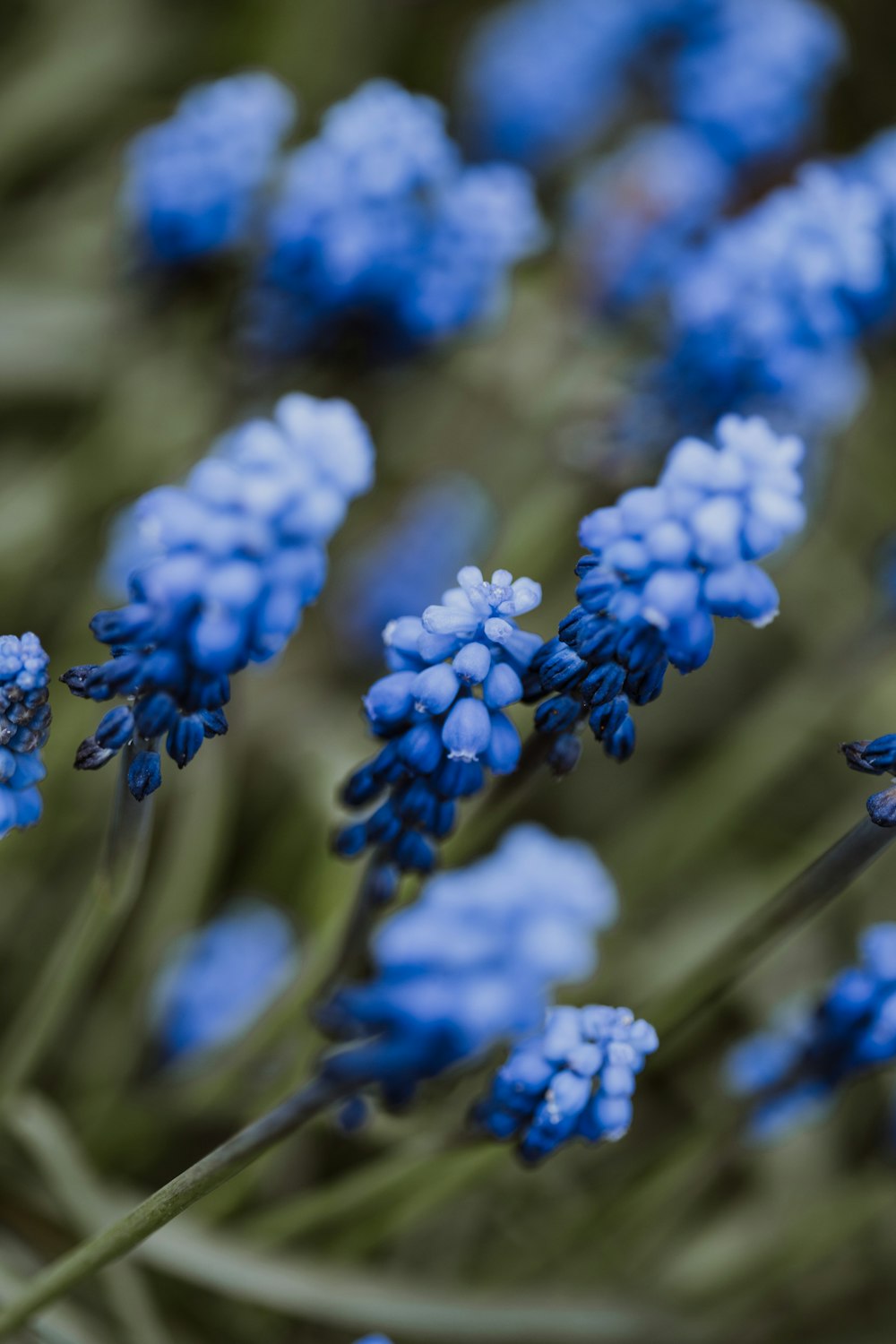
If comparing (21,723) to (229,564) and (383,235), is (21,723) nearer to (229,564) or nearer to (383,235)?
(229,564)

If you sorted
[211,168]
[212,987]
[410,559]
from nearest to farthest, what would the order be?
[211,168] → [212,987] → [410,559]

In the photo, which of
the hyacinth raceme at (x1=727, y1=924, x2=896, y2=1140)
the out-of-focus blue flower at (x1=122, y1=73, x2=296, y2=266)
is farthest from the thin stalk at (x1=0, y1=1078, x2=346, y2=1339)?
the out-of-focus blue flower at (x1=122, y1=73, x2=296, y2=266)

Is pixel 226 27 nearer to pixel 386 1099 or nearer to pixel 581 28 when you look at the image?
pixel 581 28

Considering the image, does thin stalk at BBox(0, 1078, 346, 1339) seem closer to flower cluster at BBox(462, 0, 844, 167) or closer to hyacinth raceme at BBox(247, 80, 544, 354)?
hyacinth raceme at BBox(247, 80, 544, 354)

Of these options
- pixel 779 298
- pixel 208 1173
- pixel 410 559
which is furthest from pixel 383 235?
pixel 208 1173

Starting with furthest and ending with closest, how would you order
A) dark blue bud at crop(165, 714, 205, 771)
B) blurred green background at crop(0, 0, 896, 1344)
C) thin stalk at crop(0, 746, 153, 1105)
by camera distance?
blurred green background at crop(0, 0, 896, 1344)
thin stalk at crop(0, 746, 153, 1105)
dark blue bud at crop(165, 714, 205, 771)
